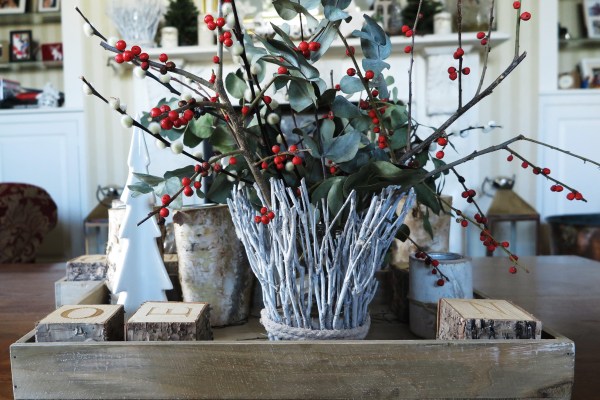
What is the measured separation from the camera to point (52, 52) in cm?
368

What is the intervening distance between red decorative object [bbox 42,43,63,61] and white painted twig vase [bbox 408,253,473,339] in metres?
3.52

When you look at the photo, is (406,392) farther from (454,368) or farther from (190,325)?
(190,325)

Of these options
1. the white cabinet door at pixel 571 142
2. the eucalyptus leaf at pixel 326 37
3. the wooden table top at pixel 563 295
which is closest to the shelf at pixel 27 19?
the white cabinet door at pixel 571 142

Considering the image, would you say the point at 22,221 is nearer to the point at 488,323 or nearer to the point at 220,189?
the point at 220,189

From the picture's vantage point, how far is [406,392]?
0.55 meters

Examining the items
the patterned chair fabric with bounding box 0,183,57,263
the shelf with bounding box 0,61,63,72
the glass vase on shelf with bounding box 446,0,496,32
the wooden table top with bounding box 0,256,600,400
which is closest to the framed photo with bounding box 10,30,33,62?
the shelf with bounding box 0,61,63,72

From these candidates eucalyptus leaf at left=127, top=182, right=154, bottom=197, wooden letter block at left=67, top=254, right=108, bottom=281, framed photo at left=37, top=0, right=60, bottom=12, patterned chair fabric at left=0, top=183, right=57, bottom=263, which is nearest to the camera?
eucalyptus leaf at left=127, top=182, right=154, bottom=197

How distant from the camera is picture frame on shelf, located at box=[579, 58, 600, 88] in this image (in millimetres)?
3387

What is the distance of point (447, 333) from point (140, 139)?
0.49m

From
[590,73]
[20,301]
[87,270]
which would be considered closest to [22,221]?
[20,301]

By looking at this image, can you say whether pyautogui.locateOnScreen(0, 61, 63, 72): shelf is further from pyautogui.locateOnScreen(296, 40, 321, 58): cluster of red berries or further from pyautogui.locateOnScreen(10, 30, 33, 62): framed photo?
pyautogui.locateOnScreen(296, 40, 321, 58): cluster of red berries

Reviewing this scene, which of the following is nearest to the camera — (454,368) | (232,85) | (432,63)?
(454,368)

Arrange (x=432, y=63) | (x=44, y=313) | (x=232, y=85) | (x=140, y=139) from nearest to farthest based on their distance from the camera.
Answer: (x=232, y=85) → (x=140, y=139) → (x=44, y=313) → (x=432, y=63)

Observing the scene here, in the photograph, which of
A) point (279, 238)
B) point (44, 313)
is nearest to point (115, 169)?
point (44, 313)
